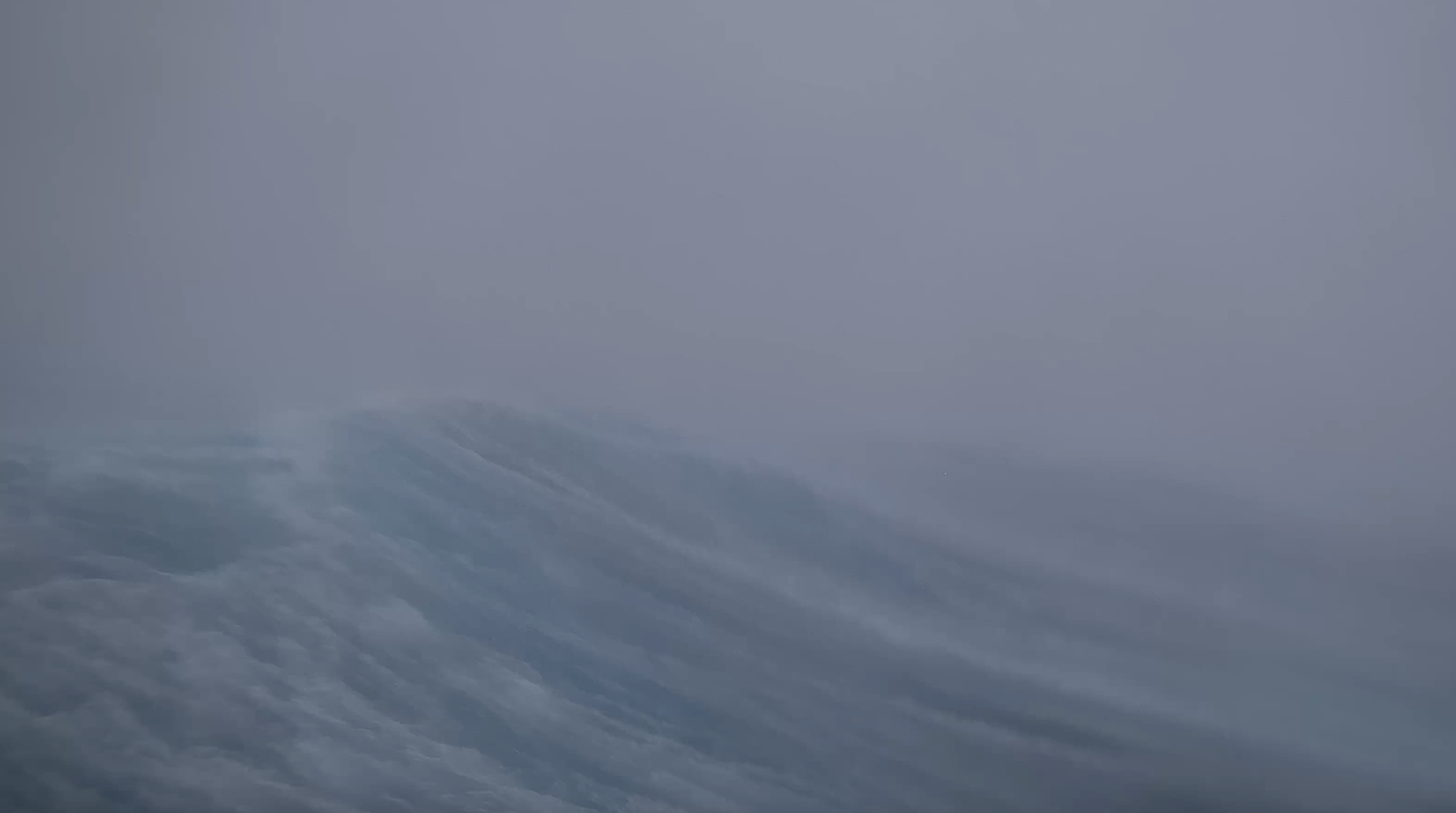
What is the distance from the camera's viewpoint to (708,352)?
2125 mm

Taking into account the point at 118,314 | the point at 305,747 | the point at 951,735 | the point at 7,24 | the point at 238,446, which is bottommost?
the point at 305,747

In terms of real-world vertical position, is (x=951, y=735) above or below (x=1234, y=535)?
below

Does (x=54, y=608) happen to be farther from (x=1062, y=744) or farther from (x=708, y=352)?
(x=1062, y=744)

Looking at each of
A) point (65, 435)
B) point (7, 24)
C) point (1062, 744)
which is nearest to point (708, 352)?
point (1062, 744)

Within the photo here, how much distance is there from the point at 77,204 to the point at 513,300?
29.5 inches

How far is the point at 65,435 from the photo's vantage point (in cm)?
203

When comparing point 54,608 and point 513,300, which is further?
point 513,300

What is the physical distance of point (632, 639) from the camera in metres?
2.11

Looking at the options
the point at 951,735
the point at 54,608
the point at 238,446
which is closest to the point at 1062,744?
the point at 951,735

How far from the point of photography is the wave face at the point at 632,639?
201 centimetres

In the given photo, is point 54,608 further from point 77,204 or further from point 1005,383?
point 1005,383

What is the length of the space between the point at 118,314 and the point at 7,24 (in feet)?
1.70

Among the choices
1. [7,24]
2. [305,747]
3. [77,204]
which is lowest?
[305,747]

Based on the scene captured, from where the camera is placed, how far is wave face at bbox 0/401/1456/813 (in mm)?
2010
